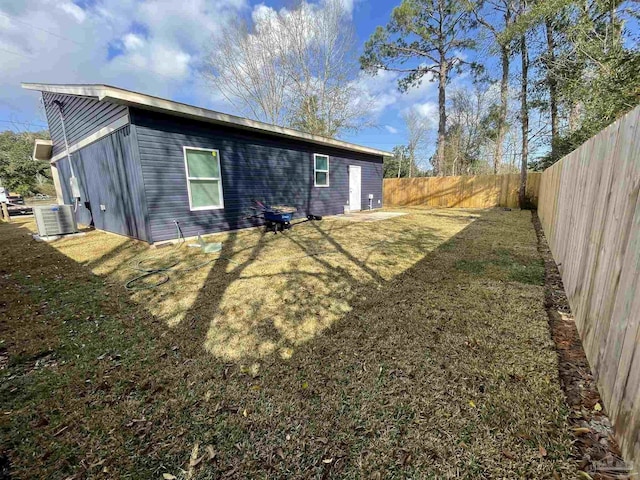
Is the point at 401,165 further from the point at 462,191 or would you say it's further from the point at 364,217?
the point at 364,217

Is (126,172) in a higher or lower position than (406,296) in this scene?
higher

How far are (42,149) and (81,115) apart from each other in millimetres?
5211

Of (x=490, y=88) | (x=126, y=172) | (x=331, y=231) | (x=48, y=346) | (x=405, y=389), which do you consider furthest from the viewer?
(x=490, y=88)

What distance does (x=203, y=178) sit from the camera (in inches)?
252

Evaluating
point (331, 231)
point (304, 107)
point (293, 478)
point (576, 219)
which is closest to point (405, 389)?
point (293, 478)

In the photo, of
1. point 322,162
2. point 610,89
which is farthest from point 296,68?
point 610,89

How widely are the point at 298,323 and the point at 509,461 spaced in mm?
1778

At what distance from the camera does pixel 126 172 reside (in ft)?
19.4

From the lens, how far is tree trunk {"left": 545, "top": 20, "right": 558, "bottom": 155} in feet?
32.3

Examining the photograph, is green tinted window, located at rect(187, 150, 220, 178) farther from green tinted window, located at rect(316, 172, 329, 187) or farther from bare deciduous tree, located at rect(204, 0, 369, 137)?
bare deciduous tree, located at rect(204, 0, 369, 137)

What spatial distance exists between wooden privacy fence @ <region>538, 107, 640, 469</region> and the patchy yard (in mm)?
270

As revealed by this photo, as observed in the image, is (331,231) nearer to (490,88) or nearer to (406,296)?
(406,296)

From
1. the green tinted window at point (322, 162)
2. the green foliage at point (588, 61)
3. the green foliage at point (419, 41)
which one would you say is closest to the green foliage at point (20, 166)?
the green tinted window at point (322, 162)

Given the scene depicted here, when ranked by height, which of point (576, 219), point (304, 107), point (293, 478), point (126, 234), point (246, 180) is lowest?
point (293, 478)
